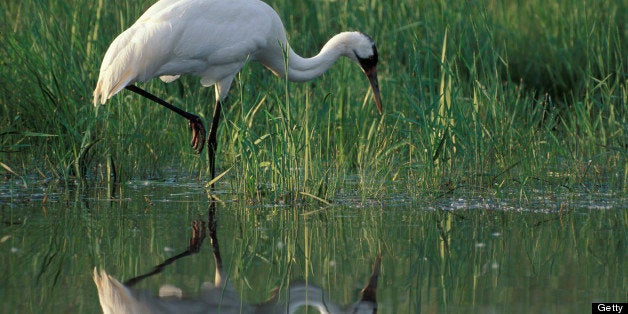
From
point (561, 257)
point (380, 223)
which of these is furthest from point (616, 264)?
point (380, 223)

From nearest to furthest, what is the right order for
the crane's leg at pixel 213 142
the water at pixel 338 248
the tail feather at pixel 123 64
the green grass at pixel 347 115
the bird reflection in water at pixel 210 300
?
the bird reflection in water at pixel 210 300, the water at pixel 338 248, the green grass at pixel 347 115, the tail feather at pixel 123 64, the crane's leg at pixel 213 142

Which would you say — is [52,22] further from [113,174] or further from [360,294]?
[360,294]

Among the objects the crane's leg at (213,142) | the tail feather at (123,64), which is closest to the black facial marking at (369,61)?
the crane's leg at (213,142)

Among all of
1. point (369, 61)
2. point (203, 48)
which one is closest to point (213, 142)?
point (203, 48)

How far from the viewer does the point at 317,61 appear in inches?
320

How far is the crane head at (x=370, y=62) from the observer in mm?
8172

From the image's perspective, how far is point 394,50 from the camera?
9.25 m

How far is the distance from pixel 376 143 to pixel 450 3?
2822 millimetres

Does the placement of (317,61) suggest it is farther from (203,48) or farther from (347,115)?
(203,48)

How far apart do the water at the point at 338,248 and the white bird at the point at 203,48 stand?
3.00 ft

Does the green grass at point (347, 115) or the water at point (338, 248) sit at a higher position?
the green grass at point (347, 115)

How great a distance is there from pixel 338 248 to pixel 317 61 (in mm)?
3459

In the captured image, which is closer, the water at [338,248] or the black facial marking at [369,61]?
the water at [338,248]

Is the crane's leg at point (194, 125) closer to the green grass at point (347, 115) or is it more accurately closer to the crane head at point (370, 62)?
the green grass at point (347, 115)
